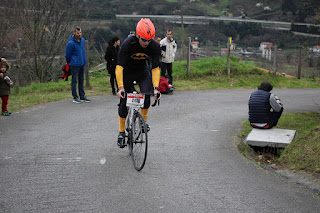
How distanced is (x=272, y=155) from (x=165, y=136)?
2208 mm

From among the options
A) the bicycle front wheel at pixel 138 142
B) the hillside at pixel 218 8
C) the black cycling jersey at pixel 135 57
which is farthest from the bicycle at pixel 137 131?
the hillside at pixel 218 8

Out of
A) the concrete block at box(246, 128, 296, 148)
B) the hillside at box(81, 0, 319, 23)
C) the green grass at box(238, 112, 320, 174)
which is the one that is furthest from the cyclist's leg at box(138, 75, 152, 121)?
the hillside at box(81, 0, 319, 23)

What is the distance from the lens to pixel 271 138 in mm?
7035

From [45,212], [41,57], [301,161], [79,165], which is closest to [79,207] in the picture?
[45,212]

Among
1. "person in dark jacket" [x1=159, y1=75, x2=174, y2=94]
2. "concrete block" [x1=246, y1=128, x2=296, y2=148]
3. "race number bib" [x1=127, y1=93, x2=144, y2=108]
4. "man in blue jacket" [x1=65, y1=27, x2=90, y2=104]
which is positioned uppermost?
"man in blue jacket" [x1=65, y1=27, x2=90, y2=104]

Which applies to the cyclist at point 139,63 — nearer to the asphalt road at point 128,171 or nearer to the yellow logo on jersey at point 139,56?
the yellow logo on jersey at point 139,56

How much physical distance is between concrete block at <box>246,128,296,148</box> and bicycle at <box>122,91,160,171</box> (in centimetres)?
240

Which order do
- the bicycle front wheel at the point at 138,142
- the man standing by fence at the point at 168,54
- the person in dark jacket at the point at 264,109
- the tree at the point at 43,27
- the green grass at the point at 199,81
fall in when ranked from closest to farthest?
the bicycle front wheel at the point at 138,142 → the person in dark jacket at the point at 264,109 → the green grass at the point at 199,81 → the man standing by fence at the point at 168,54 → the tree at the point at 43,27

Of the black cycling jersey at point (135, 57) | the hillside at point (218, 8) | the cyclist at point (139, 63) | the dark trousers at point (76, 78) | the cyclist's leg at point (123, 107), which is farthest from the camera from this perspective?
the hillside at point (218, 8)

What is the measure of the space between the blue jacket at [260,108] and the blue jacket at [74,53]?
218 inches

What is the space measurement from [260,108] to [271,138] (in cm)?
95

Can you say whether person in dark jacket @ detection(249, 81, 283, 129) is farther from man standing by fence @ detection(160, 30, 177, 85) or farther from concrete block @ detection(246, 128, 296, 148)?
man standing by fence @ detection(160, 30, 177, 85)

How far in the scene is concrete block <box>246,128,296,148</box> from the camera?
6832mm

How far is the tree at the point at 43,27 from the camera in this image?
18.1 meters
